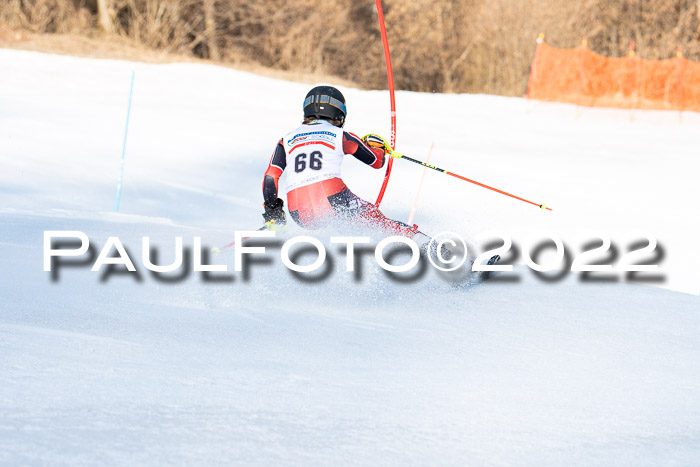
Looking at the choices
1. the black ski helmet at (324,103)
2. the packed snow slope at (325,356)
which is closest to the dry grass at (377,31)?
the packed snow slope at (325,356)

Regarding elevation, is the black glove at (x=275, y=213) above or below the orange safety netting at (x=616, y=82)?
below

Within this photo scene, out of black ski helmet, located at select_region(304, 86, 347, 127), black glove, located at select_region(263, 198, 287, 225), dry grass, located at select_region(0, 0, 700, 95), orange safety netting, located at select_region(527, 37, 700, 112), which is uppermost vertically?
dry grass, located at select_region(0, 0, 700, 95)

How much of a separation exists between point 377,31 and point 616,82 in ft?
50.2

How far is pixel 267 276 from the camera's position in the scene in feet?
18.0

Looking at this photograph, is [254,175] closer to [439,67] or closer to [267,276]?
[267,276]

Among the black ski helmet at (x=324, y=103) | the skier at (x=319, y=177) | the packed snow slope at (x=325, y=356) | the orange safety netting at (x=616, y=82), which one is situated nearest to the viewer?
the packed snow slope at (x=325, y=356)

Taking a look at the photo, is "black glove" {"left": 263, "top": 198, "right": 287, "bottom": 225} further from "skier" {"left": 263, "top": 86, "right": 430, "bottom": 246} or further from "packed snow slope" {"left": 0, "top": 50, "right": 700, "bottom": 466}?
"packed snow slope" {"left": 0, "top": 50, "right": 700, "bottom": 466}

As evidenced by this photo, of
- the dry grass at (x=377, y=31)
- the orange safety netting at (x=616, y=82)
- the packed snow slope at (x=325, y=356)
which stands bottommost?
the packed snow slope at (x=325, y=356)

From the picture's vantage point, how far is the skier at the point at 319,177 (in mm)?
5789

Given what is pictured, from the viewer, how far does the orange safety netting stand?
20609mm

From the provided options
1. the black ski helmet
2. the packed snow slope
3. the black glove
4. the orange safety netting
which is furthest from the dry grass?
the black glove

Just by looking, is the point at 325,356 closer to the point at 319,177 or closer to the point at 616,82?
the point at 319,177

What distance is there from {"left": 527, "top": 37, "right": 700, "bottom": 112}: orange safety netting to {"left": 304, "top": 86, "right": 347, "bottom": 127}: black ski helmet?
15.4 m

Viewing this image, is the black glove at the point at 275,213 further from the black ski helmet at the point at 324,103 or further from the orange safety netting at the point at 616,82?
the orange safety netting at the point at 616,82
